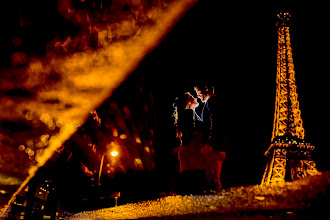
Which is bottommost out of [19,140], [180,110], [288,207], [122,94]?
[288,207]

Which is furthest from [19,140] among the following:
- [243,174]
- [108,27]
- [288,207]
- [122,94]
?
[243,174]

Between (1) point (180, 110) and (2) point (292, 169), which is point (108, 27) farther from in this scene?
(2) point (292, 169)

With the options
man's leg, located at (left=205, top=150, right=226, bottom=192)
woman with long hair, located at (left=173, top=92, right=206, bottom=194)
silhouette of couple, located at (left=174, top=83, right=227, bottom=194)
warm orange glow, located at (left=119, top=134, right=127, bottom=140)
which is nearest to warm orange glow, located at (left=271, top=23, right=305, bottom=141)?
warm orange glow, located at (left=119, top=134, right=127, bottom=140)

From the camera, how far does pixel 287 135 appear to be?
1811 centimetres

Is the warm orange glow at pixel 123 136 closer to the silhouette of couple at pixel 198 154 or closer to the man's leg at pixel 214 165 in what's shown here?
the silhouette of couple at pixel 198 154

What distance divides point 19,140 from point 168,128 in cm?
516

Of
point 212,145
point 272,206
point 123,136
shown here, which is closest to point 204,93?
point 212,145

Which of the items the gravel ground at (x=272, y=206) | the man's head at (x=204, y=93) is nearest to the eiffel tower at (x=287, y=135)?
the man's head at (x=204, y=93)

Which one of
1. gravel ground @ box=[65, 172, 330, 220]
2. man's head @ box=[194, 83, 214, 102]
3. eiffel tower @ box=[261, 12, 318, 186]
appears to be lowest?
gravel ground @ box=[65, 172, 330, 220]

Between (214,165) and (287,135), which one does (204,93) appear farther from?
(287,135)

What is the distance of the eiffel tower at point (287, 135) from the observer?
56.9 ft

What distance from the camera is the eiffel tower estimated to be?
17344mm

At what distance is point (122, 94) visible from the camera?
243 inches

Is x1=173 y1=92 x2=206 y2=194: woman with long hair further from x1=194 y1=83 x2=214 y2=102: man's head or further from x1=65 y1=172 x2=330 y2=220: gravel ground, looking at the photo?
x1=65 y1=172 x2=330 y2=220: gravel ground
